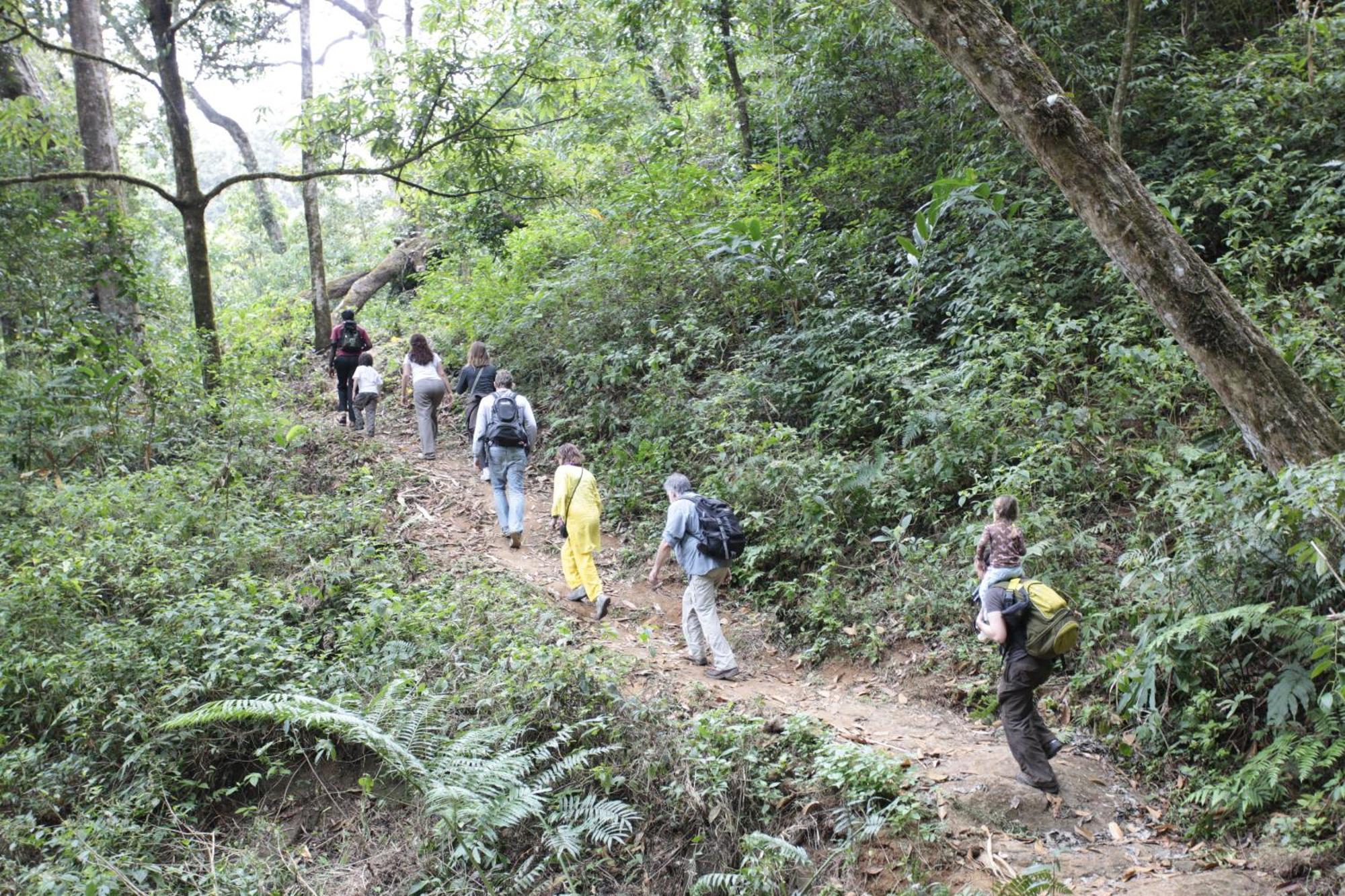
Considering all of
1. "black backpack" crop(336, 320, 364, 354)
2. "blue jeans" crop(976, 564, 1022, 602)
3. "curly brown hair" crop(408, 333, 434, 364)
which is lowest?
"blue jeans" crop(976, 564, 1022, 602)

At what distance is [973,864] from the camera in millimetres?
4770

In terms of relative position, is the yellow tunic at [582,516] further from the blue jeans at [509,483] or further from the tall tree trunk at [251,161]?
the tall tree trunk at [251,161]

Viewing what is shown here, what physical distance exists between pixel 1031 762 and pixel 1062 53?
10.0 m

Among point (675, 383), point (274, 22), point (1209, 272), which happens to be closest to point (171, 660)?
point (675, 383)

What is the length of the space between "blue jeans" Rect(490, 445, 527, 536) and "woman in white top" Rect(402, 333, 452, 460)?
3.02 m

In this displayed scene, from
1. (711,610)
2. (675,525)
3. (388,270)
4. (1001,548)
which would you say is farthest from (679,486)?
(388,270)

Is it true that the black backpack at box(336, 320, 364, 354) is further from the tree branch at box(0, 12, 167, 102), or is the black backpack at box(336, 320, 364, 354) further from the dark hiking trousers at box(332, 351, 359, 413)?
the tree branch at box(0, 12, 167, 102)

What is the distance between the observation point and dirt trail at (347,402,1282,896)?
4.77 m

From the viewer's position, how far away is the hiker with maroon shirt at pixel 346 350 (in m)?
13.7

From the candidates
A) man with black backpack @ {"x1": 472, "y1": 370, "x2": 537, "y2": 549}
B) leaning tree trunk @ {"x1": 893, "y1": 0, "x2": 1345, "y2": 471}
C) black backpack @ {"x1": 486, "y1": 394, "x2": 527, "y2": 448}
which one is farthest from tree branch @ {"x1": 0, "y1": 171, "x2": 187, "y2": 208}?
leaning tree trunk @ {"x1": 893, "y1": 0, "x2": 1345, "y2": 471}

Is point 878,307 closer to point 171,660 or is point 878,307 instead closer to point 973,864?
point 973,864

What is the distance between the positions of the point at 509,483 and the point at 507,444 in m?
0.52

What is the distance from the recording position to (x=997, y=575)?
5.75m

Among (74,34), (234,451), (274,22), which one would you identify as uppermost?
(274,22)
